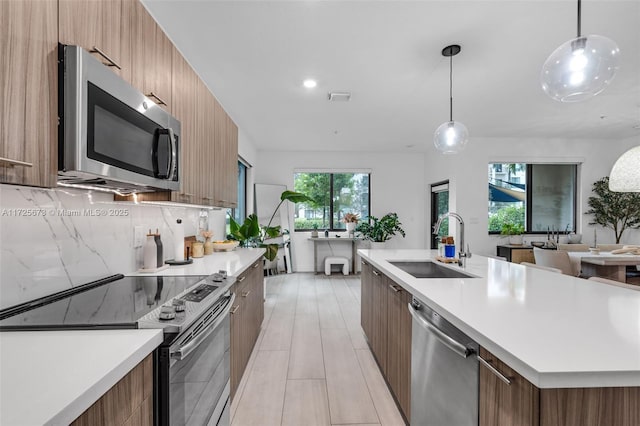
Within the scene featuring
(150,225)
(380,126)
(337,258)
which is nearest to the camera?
(150,225)

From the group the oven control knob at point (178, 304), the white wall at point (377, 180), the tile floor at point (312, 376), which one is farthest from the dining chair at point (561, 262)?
the oven control knob at point (178, 304)

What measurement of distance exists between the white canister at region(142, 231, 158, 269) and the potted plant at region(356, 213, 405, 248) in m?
5.03

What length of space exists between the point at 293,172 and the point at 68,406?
254 inches

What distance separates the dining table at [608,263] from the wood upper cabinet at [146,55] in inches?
182

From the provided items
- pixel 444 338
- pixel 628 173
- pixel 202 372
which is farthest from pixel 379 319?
pixel 628 173

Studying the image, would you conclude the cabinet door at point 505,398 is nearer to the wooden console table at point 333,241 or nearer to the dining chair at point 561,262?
the dining chair at point 561,262

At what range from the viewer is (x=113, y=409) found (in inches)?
31.2

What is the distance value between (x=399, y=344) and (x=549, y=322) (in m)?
1.00

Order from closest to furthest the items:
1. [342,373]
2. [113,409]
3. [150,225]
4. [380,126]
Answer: [113,409] → [150,225] → [342,373] → [380,126]

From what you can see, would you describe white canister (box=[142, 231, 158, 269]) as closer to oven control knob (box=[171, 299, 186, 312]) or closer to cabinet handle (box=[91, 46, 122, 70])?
oven control knob (box=[171, 299, 186, 312])

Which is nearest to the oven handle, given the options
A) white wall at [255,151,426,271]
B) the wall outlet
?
the wall outlet

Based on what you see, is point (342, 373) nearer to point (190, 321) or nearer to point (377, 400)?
point (377, 400)

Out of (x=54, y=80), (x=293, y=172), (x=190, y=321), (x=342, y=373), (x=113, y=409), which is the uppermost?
(x=293, y=172)

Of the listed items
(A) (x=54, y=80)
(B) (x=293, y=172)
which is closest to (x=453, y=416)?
(A) (x=54, y=80)
